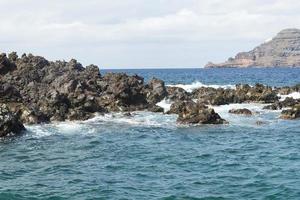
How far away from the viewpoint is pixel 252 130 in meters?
47.9

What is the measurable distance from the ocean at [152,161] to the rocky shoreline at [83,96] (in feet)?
9.04

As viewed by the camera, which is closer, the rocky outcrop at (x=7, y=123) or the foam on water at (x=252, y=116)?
the rocky outcrop at (x=7, y=123)

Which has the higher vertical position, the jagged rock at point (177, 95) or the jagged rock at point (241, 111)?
the jagged rock at point (177, 95)

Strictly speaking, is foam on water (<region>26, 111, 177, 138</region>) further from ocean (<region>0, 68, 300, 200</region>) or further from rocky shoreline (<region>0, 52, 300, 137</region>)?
rocky shoreline (<region>0, 52, 300, 137</region>)

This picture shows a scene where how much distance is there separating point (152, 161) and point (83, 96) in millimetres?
27580

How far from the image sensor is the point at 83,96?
60469mm

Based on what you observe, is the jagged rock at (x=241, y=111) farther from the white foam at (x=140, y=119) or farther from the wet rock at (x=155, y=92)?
the wet rock at (x=155, y=92)

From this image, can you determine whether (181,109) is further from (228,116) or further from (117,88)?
(117,88)

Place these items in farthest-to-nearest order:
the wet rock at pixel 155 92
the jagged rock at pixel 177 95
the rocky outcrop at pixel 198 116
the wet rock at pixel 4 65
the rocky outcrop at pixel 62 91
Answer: the jagged rock at pixel 177 95, the wet rock at pixel 155 92, the wet rock at pixel 4 65, the rocky outcrop at pixel 62 91, the rocky outcrop at pixel 198 116

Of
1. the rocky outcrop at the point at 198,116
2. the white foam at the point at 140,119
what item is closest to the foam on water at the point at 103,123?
the white foam at the point at 140,119

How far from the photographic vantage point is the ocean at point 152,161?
26.8m

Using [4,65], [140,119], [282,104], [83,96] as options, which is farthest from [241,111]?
[4,65]

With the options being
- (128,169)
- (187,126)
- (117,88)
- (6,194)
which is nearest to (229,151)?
(128,169)

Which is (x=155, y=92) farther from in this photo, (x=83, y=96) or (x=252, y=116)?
(x=252, y=116)
